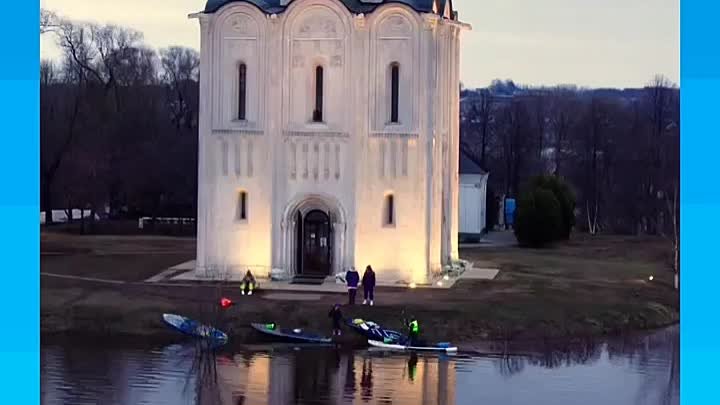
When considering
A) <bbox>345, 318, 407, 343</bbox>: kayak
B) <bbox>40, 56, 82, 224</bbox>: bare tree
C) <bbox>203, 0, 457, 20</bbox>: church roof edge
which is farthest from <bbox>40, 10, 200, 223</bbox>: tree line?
<bbox>345, 318, 407, 343</bbox>: kayak

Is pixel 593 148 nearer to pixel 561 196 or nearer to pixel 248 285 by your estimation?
pixel 561 196

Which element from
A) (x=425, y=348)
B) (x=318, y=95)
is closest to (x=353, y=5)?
(x=318, y=95)

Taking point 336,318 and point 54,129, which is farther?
point 54,129

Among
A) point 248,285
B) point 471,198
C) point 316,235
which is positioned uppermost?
point 471,198

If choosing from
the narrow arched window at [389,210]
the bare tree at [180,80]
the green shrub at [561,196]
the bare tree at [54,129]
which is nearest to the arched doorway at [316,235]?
the narrow arched window at [389,210]

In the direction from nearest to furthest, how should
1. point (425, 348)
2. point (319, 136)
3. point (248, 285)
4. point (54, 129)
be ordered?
point (425, 348) → point (248, 285) → point (319, 136) → point (54, 129)

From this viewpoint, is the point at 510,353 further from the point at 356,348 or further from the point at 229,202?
the point at 229,202

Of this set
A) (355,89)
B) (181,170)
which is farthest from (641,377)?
(181,170)

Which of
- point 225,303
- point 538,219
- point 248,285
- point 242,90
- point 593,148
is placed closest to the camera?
point 225,303
